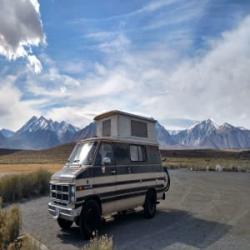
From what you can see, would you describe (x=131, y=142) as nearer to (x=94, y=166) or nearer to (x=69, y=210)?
(x=94, y=166)

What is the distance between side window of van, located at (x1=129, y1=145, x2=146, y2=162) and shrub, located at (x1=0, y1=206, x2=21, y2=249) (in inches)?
202

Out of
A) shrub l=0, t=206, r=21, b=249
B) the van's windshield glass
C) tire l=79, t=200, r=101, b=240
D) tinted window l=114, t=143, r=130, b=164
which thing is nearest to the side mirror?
the van's windshield glass

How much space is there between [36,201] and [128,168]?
7069 millimetres

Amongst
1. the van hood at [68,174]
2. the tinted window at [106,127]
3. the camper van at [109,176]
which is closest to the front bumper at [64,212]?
the camper van at [109,176]

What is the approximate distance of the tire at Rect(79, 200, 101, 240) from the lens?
10.2 m

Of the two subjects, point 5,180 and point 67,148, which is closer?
point 5,180

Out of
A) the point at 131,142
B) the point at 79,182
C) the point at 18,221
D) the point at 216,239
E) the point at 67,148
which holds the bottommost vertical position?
the point at 216,239

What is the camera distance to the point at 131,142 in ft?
42.1

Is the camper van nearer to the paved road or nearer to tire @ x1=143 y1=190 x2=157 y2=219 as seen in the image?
tire @ x1=143 y1=190 x2=157 y2=219

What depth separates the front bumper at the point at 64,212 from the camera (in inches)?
395

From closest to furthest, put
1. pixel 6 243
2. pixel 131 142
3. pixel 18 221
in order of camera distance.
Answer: pixel 6 243, pixel 18 221, pixel 131 142

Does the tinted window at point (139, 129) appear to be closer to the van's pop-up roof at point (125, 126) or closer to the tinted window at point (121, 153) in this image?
the van's pop-up roof at point (125, 126)

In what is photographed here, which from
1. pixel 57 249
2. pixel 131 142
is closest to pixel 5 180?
pixel 131 142

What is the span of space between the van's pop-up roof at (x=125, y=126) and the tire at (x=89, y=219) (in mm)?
2853
